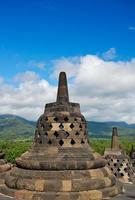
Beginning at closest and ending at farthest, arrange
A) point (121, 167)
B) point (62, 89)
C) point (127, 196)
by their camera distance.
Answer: point (127, 196) < point (62, 89) < point (121, 167)

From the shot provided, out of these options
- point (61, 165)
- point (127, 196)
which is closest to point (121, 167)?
point (127, 196)

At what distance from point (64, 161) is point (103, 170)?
82.6 inches

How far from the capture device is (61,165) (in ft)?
45.5

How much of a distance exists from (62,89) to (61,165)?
4.03 m

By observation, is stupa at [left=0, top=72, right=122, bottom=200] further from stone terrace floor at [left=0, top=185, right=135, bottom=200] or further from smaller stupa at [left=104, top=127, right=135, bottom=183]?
smaller stupa at [left=104, top=127, right=135, bottom=183]

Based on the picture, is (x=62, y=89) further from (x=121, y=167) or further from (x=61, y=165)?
(x=121, y=167)

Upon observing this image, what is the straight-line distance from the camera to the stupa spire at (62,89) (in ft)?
51.4

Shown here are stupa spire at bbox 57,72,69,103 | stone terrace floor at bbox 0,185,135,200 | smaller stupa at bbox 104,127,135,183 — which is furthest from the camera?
smaller stupa at bbox 104,127,135,183

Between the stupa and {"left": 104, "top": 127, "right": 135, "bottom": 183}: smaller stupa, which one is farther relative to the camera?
{"left": 104, "top": 127, "right": 135, "bottom": 183}: smaller stupa

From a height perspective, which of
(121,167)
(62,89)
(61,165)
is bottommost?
(121,167)

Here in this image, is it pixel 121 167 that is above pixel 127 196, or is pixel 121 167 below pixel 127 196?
above

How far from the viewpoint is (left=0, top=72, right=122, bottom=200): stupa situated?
13383mm

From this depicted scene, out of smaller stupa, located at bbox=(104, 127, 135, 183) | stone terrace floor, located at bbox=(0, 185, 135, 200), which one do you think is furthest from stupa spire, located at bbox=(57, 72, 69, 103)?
smaller stupa, located at bbox=(104, 127, 135, 183)

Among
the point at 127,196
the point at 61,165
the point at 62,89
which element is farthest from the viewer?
the point at 62,89
